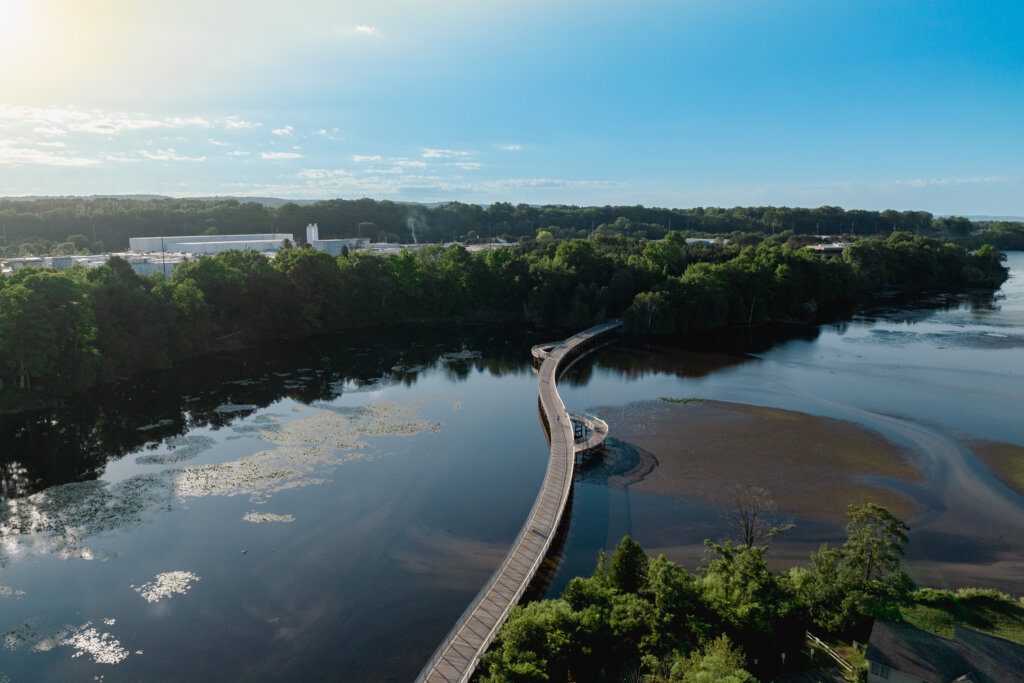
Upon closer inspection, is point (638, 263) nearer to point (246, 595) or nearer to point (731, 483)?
point (731, 483)

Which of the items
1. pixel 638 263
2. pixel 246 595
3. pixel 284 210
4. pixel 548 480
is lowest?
pixel 246 595

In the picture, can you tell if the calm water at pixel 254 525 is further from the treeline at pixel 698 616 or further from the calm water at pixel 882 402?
the treeline at pixel 698 616

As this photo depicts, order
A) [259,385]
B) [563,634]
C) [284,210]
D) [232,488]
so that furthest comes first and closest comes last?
1. [284,210]
2. [259,385]
3. [232,488]
4. [563,634]

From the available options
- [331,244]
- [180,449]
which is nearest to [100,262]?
→ [331,244]

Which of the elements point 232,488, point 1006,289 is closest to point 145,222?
point 232,488

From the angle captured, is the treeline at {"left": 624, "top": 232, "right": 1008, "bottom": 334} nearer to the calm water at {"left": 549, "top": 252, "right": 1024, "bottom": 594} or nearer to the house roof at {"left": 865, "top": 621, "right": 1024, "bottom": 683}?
the calm water at {"left": 549, "top": 252, "right": 1024, "bottom": 594}

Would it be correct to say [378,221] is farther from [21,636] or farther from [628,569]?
[628,569]

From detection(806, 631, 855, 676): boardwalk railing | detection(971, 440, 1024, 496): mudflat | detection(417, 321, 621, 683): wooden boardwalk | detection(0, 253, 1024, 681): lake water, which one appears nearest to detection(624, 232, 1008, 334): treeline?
detection(0, 253, 1024, 681): lake water
